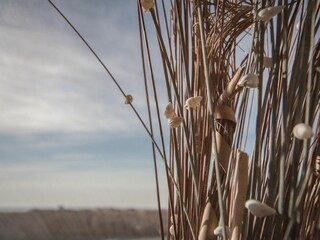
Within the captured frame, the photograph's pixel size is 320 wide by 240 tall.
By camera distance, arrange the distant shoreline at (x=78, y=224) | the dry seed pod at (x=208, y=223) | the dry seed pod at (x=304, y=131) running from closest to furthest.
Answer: the dry seed pod at (x=304, y=131) < the dry seed pod at (x=208, y=223) < the distant shoreline at (x=78, y=224)

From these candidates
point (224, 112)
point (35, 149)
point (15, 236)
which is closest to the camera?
point (224, 112)

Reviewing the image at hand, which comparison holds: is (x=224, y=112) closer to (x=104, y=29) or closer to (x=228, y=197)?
(x=228, y=197)

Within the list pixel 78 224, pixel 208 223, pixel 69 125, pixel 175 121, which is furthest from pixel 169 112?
pixel 69 125

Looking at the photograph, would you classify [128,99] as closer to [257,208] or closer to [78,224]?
[257,208]

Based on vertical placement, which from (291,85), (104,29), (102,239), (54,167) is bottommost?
(102,239)

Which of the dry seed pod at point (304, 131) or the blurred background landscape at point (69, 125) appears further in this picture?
the blurred background landscape at point (69, 125)

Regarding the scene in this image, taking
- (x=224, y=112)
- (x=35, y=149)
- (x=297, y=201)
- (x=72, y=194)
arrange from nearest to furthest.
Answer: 1. (x=297, y=201)
2. (x=224, y=112)
3. (x=72, y=194)
4. (x=35, y=149)

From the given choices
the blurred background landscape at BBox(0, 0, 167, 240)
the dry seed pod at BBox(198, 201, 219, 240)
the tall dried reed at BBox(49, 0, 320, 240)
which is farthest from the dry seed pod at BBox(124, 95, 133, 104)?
the blurred background landscape at BBox(0, 0, 167, 240)

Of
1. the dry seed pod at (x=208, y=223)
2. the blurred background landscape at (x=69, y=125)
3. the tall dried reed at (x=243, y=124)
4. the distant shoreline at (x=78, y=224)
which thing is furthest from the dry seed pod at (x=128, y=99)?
the distant shoreline at (x=78, y=224)

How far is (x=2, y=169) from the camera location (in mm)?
1243

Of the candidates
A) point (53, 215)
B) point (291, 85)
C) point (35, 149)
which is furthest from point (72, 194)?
point (291, 85)

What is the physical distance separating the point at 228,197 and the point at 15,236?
2.60 feet

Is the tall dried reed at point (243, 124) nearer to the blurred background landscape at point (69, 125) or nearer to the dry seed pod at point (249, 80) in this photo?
the dry seed pod at point (249, 80)

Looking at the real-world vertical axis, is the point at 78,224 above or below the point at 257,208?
below
